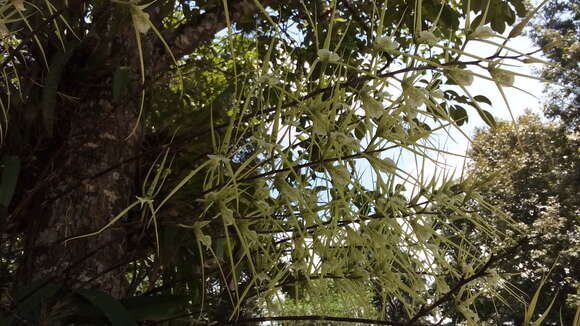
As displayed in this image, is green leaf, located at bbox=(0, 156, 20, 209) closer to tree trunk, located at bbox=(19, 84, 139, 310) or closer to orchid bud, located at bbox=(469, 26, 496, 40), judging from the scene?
tree trunk, located at bbox=(19, 84, 139, 310)

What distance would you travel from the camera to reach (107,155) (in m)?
0.73

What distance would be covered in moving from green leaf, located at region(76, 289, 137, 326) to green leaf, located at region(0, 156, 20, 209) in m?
0.13

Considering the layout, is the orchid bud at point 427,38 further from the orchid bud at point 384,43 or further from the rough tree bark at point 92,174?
the rough tree bark at point 92,174

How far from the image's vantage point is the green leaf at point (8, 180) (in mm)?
602

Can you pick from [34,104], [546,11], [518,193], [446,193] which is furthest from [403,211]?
[546,11]

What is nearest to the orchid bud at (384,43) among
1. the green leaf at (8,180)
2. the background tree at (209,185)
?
the background tree at (209,185)

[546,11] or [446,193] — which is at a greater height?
[546,11]

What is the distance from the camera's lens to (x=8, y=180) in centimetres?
62

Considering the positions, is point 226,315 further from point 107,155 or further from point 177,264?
point 107,155

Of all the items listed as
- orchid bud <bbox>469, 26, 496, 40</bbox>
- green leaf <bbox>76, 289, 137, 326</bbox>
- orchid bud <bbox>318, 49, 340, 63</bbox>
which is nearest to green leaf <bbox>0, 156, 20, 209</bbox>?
green leaf <bbox>76, 289, 137, 326</bbox>

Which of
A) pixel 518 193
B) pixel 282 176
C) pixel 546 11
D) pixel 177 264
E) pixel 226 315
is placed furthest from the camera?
pixel 546 11

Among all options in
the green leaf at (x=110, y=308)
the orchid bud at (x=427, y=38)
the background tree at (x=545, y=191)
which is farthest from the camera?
the background tree at (x=545, y=191)

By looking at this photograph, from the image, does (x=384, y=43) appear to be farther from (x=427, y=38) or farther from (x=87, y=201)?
(x=87, y=201)

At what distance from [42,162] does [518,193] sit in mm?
8533
